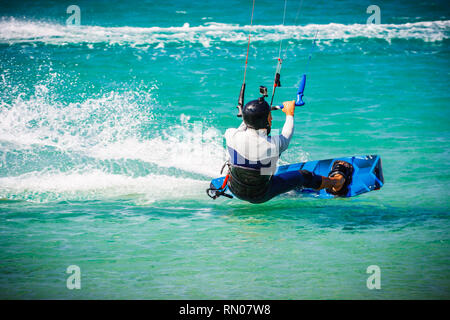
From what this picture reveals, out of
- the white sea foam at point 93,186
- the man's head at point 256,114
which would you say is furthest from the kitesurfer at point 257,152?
the white sea foam at point 93,186

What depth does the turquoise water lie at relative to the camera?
13.9 ft

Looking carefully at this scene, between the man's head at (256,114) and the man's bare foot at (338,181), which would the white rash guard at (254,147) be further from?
the man's bare foot at (338,181)

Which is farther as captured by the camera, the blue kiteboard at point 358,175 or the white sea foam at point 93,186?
the white sea foam at point 93,186

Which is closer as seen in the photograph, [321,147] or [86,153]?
[86,153]

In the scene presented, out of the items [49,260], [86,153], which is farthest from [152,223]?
[86,153]

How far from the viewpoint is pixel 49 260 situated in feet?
14.6

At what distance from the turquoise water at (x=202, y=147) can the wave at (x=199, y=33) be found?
83 mm

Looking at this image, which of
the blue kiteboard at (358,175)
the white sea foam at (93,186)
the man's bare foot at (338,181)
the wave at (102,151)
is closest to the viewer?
the man's bare foot at (338,181)

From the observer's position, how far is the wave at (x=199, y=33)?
14.3 m

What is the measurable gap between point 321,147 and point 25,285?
18.7ft

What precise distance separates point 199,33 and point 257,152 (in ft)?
37.4

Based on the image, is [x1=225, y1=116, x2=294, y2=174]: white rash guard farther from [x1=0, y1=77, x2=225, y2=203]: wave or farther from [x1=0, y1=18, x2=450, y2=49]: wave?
[x1=0, y1=18, x2=450, y2=49]: wave

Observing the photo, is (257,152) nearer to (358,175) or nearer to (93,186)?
(358,175)

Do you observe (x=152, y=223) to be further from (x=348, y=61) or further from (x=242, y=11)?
(x=242, y=11)
